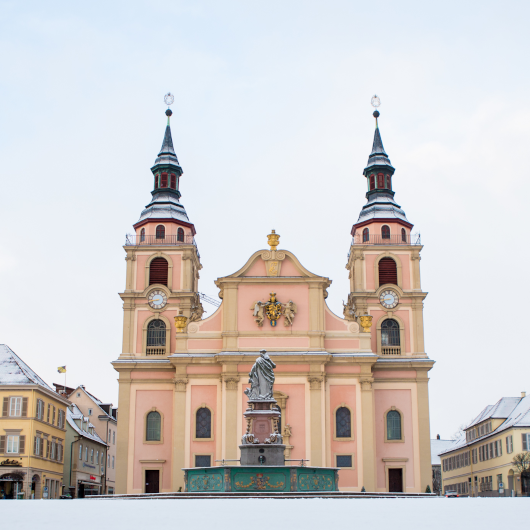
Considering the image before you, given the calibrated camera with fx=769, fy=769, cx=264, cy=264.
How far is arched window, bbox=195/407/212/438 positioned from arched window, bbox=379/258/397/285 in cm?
1417

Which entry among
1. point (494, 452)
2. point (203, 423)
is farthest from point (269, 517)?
point (494, 452)

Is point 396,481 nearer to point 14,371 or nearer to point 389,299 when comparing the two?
point 389,299

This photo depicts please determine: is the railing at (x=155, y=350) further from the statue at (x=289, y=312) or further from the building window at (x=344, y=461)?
the building window at (x=344, y=461)

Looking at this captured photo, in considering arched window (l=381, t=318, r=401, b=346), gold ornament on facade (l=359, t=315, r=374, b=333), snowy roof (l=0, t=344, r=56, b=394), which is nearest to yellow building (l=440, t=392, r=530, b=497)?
arched window (l=381, t=318, r=401, b=346)

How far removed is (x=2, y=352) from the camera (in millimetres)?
50438

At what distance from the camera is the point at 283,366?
45.2 metres

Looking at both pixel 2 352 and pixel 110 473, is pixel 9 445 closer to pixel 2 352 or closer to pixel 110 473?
pixel 2 352

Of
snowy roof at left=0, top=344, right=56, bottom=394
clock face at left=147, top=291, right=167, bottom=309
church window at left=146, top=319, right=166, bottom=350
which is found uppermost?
clock face at left=147, top=291, right=167, bottom=309

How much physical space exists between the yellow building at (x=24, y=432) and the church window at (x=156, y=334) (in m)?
7.36

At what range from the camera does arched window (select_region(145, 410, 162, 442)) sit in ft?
152

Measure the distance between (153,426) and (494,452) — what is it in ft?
92.9

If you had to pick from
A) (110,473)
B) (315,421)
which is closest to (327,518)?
(315,421)

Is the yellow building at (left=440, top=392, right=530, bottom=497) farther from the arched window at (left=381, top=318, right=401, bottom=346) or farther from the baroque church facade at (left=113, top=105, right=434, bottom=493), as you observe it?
the arched window at (left=381, top=318, right=401, bottom=346)

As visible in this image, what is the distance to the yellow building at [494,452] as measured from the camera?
5452 centimetres
